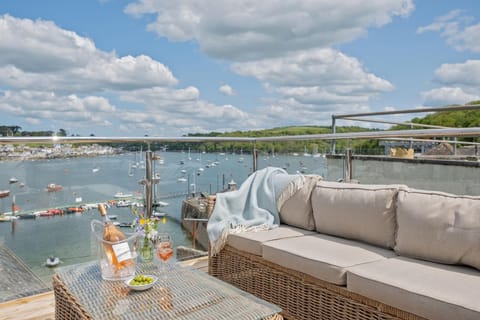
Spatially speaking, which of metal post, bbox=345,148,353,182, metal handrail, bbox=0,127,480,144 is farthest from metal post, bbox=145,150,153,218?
metal post, bbox=345,148,353,182

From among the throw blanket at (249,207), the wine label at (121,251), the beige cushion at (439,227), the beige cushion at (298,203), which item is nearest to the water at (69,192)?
the throw blanket at (249,207)

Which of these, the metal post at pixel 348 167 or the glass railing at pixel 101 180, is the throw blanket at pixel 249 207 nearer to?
the glass railing at pixel 101 180

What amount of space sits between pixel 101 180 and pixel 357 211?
2.28 m

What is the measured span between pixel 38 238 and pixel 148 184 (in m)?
1.02

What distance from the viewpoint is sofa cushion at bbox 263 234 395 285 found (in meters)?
1.96

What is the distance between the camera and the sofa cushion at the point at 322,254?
77.3 inches

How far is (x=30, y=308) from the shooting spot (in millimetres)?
2498

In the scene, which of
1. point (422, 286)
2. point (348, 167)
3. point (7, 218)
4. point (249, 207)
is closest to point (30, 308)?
point (7, 218)

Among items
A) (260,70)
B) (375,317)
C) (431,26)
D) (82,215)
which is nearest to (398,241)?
(375,317)

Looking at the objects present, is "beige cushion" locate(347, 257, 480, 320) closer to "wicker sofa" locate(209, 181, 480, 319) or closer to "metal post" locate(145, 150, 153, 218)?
"wicker sofa" locate(209, 181, 480, 319)

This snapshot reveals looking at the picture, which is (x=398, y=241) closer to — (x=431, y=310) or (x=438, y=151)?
(x=431, y=310)

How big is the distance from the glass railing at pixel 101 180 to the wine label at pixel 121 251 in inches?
28.4

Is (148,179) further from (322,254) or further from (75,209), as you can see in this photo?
(322,254)

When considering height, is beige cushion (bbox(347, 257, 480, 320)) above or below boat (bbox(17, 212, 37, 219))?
below
